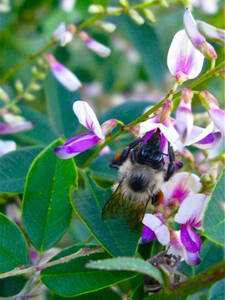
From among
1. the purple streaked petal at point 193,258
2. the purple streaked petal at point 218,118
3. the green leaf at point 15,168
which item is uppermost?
the green leaf at point 15,168

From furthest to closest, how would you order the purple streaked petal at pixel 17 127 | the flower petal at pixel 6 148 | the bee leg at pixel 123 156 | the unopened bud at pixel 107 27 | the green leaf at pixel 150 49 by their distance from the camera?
1. the green leaf at pixel 150 49
2. the unopened bud at pixel 107 27
3. the purple streaked petal at pixel 17 127
4. the flower petal at pixel 6 148
5. the bee leg at pixel 123 156

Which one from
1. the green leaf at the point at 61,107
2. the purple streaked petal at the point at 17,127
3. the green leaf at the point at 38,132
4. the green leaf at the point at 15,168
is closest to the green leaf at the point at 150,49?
the green leaf at the point at 61,107

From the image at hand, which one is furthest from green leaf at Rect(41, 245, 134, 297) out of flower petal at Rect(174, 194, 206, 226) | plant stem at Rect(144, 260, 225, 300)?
flower petal at Rect(174, 194, 206, 226)

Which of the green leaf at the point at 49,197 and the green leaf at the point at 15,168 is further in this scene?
the green leaf at the point at 15,168

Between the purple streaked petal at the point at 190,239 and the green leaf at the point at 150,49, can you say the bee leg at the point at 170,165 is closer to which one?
the purple streaked petal at the point at 190,239

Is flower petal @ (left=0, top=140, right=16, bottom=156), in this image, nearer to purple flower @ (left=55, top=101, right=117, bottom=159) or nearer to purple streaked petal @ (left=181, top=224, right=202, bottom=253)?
purple flower @ (left=55, top=101, right=117, bottom=159)

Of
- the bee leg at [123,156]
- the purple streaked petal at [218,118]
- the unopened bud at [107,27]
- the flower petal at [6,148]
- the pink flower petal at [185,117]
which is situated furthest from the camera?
the unopened bud at [107,27]

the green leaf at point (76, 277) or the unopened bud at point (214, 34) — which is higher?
the unopened bud at point (214, 34)
